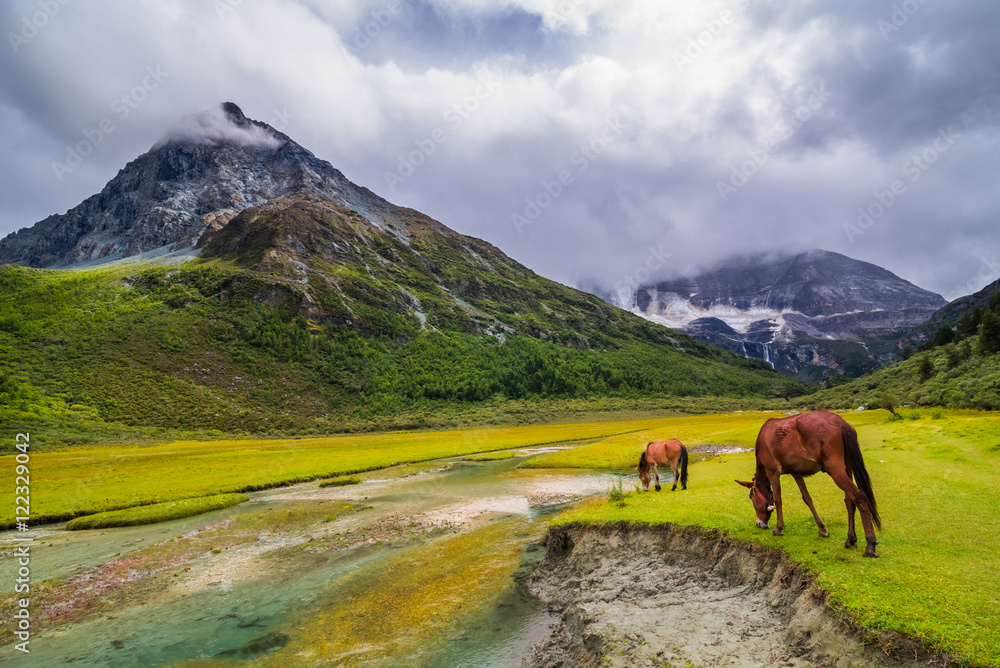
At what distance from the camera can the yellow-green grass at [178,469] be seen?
111 feet

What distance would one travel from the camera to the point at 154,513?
30.6 metres

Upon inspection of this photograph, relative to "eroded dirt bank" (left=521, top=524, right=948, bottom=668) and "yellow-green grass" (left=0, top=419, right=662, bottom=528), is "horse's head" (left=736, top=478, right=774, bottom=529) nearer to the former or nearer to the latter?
"eroded dirt bank" (left=521, top=524, right=948, bottom=668)

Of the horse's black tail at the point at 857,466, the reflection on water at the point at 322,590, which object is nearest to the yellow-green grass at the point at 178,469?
the reflection on water at the point at 322,590

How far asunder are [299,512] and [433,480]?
1358cm

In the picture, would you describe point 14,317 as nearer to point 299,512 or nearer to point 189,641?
point 299,512

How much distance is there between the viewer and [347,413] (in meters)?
124

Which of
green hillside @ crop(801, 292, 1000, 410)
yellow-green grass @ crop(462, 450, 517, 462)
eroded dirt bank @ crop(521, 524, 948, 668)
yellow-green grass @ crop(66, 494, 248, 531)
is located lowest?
yellow-green grass @ crop(462, 450, 517, 462)

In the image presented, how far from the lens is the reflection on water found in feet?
42.2

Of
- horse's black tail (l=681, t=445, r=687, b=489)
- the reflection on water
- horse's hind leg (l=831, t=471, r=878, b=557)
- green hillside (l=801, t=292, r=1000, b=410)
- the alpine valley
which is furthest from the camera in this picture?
the alpine valley

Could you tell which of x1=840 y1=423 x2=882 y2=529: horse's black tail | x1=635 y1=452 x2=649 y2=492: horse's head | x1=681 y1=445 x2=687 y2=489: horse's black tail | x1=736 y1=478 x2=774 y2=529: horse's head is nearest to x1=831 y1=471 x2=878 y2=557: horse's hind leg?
x1=840 y1=423 x2=882 y2=529: horse's black tail

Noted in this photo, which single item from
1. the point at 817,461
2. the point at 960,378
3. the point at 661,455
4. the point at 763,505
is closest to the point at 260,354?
the point at 661,455

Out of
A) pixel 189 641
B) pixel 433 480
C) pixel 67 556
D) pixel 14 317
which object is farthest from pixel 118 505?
pixel 14 317

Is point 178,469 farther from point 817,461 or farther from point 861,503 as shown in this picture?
point 861,503

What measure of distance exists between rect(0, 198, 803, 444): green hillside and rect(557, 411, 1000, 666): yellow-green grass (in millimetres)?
91140
